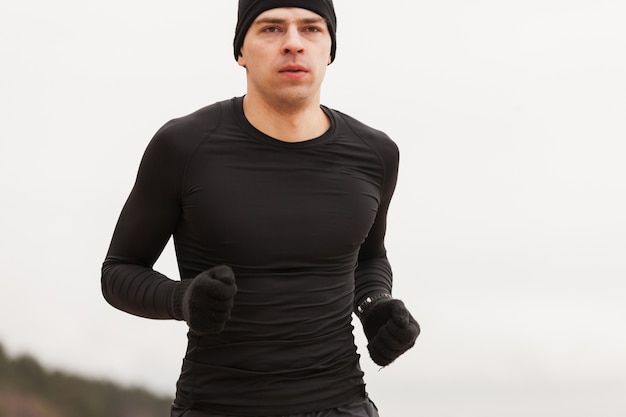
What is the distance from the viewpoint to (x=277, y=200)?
11.4 ft

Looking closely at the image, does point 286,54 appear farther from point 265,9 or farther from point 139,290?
point 139,290

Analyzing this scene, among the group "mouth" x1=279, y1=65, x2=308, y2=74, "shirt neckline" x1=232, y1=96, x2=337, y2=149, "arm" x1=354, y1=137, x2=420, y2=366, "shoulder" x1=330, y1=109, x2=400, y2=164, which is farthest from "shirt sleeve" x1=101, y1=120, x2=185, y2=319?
"arm" x1=354, y1=137, x2=420, y2=366

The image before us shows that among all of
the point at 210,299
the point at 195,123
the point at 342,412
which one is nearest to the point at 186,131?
the point at 195,123

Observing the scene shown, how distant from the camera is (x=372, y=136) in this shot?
3789 millimetres

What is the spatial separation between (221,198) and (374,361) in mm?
728

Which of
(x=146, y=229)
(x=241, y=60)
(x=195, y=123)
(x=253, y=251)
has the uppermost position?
(x=241, y=60)

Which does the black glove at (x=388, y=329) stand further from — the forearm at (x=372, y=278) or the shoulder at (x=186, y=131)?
the shoulder at (x=186, y=131)

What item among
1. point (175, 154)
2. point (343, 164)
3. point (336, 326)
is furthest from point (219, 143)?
point (336, 326)

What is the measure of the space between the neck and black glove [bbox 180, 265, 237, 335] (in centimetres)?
56

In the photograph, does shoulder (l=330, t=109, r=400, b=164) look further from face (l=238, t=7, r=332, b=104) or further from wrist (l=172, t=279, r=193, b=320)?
wrist (l=172, t=279, r=193, b=320)

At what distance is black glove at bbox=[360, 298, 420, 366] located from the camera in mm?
3590

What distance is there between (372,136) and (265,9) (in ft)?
1.83

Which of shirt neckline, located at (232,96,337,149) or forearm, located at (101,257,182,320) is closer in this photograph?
forearm, located at (101,257,182,320)

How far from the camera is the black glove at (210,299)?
3.12 m
